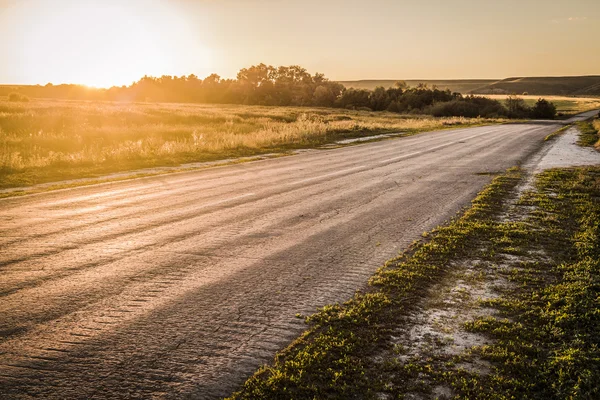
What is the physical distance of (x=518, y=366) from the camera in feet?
12.3

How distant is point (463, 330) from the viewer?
14.6ft

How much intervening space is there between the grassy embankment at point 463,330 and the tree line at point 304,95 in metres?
90.1

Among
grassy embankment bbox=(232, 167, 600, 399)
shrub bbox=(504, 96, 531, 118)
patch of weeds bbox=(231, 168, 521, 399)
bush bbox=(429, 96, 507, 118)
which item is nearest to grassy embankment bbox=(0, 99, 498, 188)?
patch of weeds bbox=(231, 168, 521, 399)

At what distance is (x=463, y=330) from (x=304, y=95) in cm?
10446

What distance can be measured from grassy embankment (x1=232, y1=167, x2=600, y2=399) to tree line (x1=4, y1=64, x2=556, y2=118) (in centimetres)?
9007

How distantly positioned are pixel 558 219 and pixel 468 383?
22.0 ft

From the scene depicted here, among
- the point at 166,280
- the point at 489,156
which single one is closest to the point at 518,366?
the point at 166,280

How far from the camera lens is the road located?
3756 millimetres

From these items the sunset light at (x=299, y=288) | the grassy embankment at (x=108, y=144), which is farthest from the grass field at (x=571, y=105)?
the sunset light at (x=299, y=288)

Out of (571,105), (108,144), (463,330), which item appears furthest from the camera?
(571,105)

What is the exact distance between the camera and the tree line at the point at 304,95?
92625mm

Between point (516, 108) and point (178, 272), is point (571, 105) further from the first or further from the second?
point (178, 272)

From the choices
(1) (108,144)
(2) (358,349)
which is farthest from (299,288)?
(1) (108,144)

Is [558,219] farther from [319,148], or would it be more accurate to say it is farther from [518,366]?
[319,148]
